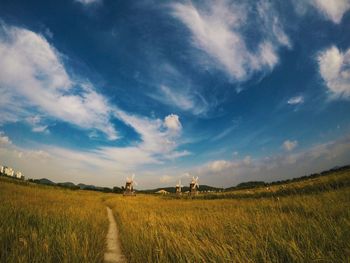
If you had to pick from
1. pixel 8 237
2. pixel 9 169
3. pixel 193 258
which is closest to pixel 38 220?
pixel 8 237

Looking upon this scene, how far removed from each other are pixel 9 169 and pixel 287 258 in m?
207

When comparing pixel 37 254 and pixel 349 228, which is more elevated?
pixel 349 228

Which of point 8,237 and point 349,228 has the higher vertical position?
point 349,228

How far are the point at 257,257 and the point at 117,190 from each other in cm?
10784

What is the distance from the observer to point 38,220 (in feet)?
19.2

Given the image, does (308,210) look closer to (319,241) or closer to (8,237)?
(319,241)

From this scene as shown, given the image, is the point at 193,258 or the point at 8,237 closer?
the point at 193,258

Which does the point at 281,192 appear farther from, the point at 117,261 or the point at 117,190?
the point at 117,190

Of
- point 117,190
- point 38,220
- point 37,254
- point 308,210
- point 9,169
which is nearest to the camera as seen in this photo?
point 37,254

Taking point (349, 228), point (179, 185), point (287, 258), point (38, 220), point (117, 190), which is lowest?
point (117, 190)

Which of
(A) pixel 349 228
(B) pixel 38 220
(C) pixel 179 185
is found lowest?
(C) pixel 179 185

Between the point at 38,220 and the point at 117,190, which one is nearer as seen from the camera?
the point at 38,220

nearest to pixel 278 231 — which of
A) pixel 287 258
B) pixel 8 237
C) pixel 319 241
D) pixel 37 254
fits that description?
pixel 319 241

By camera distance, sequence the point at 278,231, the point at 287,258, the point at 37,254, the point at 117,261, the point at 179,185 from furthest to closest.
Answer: the point at 179,185, the point at 117,261, the point at 278,231, the point at 37,254, the point at 287,258
